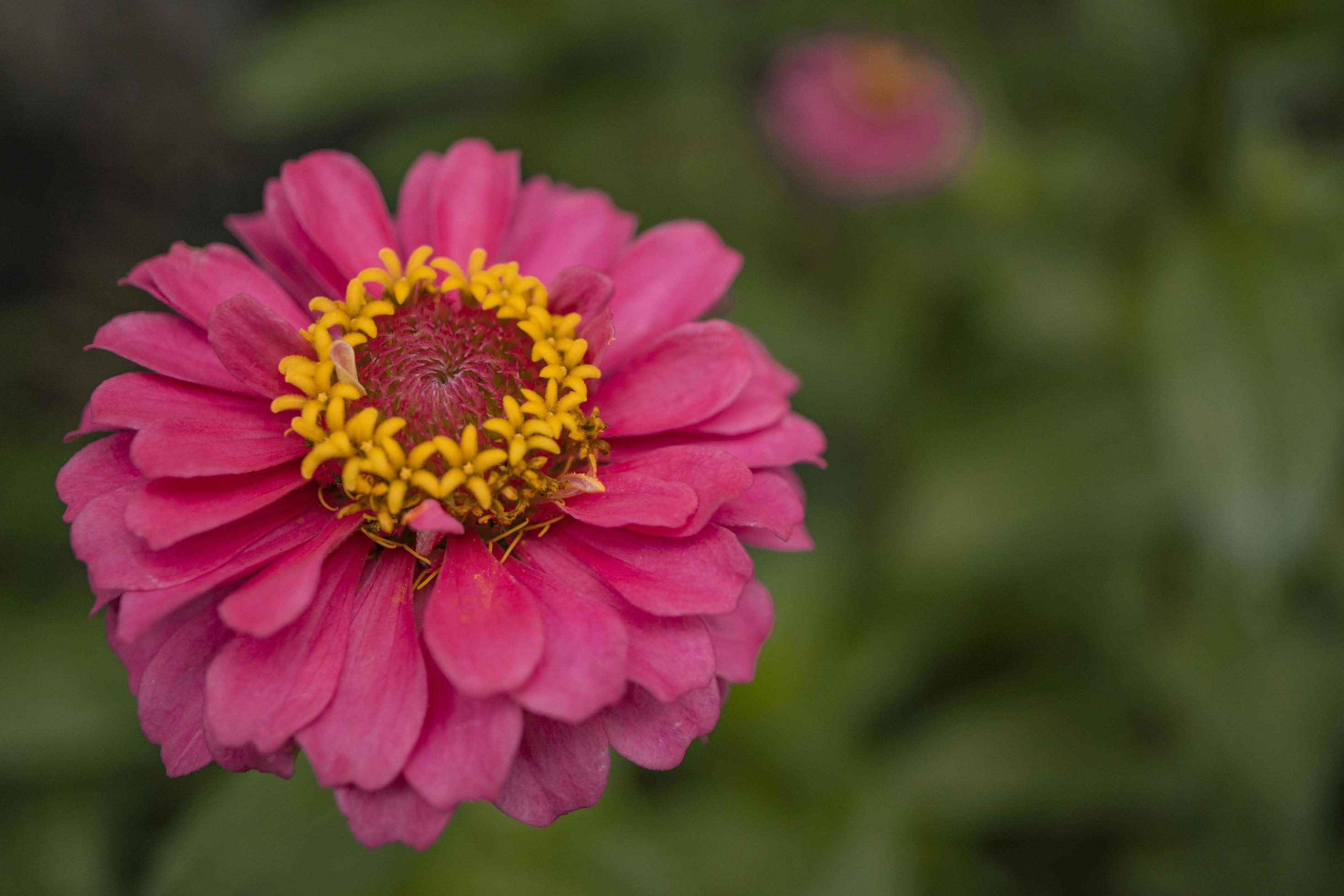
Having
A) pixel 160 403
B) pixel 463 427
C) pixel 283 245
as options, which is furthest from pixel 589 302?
pixel 160 403

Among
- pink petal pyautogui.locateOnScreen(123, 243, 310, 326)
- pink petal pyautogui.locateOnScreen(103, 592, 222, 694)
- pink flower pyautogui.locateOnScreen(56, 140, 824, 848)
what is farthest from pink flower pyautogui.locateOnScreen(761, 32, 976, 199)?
pink petal pyautogui.locateOnScreen(103, 592, 222, 694)

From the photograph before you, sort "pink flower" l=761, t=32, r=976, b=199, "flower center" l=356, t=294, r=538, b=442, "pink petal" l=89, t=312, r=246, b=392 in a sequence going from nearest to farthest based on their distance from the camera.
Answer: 1. "pink petal" l=89, t=312, r=246, b=392
2. "flower center" l=356, t=294, r=538, b=442
3. "pink flower" l=761, t=32, r=976, b=199

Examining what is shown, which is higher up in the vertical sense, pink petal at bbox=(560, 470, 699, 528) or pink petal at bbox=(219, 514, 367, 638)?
pink petal at bbox=(560, 470, 699, 528)

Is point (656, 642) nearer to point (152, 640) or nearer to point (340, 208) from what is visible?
point (152, 640)

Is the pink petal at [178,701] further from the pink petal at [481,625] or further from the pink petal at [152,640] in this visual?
the pink petal at [481,625]

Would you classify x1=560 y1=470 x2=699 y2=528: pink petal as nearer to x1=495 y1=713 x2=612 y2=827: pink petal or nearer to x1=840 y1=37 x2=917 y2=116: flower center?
x1=495 y1=713 x2=612 y2=827: pink petal

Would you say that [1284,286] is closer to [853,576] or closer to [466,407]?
[853,576]
